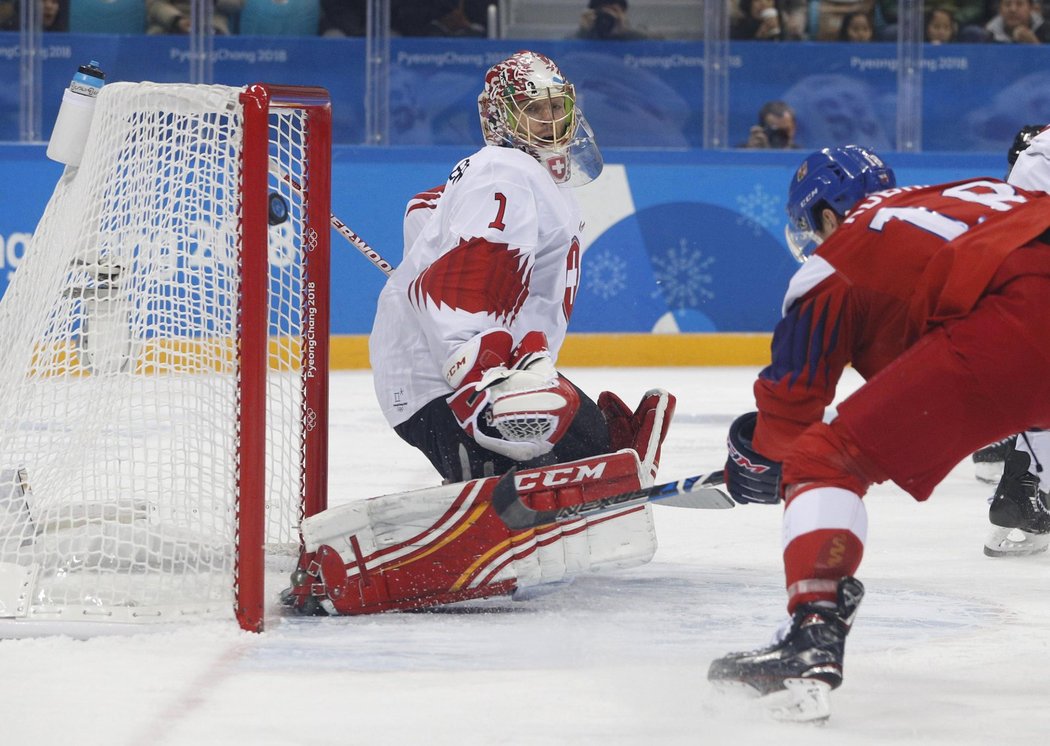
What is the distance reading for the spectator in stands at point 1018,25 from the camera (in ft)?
21.5

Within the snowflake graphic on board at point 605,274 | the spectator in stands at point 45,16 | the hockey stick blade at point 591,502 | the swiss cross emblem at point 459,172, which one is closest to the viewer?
the hockey stick blade at point 591,502

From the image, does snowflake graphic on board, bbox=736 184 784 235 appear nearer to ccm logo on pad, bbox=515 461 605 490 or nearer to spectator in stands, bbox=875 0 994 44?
spectator in stands, bbox=875 0 994 44

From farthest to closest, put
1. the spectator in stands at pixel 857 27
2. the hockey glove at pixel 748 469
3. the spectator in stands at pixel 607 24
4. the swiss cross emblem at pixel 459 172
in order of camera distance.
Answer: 1. the spectator in stands at pixel 857 27
2. the spectator in stands at pixel 607 24
3. the swiss cross emblem at pixel 459 172
4. the hockey glove at pixel 748 469

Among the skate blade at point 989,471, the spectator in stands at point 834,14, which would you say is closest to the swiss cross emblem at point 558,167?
the skate blade at point 989,471

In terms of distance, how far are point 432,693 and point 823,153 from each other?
2.89 ft

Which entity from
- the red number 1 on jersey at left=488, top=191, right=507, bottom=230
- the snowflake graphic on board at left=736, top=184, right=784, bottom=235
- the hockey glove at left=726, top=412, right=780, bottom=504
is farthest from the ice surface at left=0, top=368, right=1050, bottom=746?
the snowflake graphic on board at left=736, top=184, right=784, bottom=235

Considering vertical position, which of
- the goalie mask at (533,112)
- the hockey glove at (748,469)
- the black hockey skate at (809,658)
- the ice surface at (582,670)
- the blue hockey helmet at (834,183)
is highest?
the goalie mask at (533,112)

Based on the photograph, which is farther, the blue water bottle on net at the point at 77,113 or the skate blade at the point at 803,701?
the blue water bottle on net at the point at 77,113

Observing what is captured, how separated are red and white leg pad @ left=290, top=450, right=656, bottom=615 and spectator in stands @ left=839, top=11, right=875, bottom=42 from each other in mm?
4591

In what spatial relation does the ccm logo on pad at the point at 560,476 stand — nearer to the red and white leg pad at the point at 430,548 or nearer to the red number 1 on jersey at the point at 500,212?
the red and white leg pad at the point at 430,548

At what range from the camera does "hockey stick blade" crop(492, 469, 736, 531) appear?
221 centimetres

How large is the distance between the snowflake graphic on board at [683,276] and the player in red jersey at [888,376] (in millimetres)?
4427

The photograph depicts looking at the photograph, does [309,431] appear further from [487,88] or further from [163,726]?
[163,726]

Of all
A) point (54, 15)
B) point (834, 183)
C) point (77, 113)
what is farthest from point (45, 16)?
point (834, 183)
